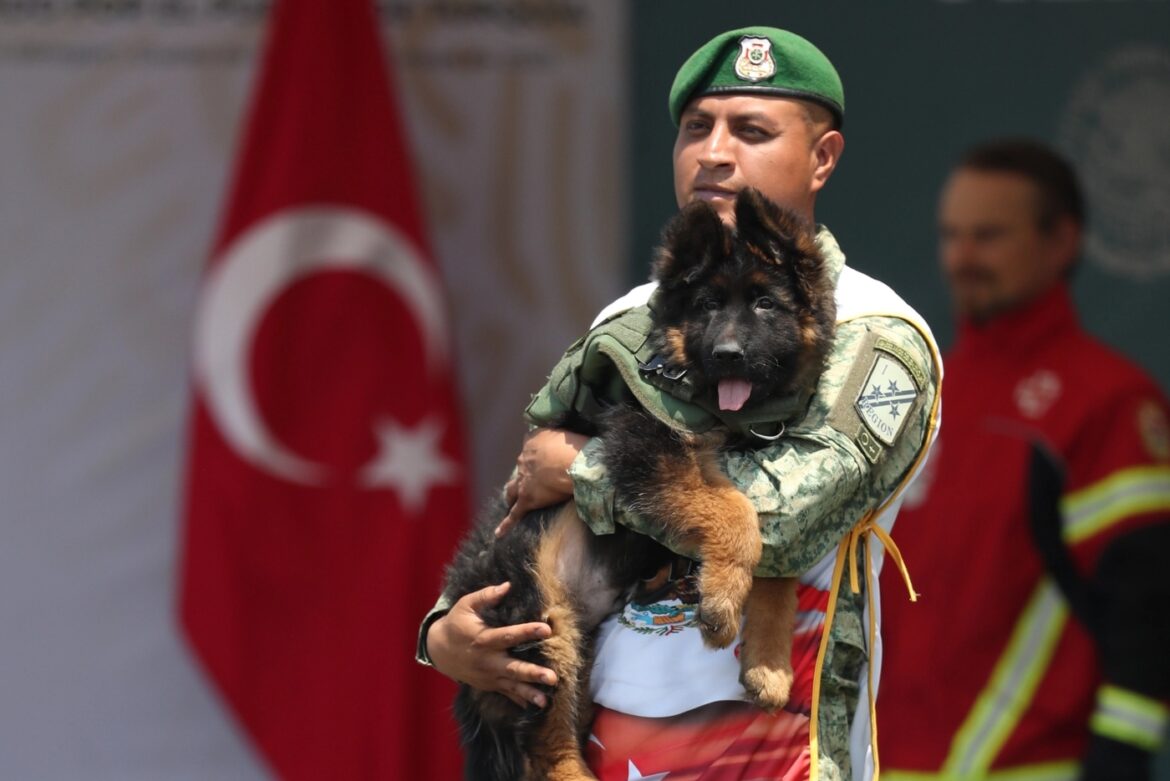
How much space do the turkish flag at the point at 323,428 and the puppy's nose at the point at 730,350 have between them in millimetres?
3177

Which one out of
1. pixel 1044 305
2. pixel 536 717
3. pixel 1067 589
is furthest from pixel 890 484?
pixel 1044 305

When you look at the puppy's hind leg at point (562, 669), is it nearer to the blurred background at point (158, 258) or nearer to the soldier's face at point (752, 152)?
the soldier's face at point (752, 152)

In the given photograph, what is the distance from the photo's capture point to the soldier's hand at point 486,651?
2.59 meters

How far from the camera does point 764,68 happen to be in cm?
271

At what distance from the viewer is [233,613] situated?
5.56 m

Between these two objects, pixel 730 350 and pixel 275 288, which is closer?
pixel 730 350

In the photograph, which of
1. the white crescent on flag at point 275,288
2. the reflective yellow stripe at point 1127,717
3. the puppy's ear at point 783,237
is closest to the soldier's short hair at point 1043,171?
the reflective yellow stripe at point 1127,717

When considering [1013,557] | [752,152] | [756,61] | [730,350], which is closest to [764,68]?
[756,61]

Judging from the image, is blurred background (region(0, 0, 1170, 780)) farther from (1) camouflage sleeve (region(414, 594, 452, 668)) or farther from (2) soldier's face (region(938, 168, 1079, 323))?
(1) camouflage sleeve (region(414, 594, 452, 668))

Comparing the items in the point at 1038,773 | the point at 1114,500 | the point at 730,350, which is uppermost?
the point at 730,350

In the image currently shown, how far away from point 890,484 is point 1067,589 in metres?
2.23

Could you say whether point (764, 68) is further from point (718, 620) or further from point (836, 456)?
point (718, 620)

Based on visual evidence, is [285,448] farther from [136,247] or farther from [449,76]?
[449,76]

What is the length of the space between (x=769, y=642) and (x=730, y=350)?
447 millimetres
